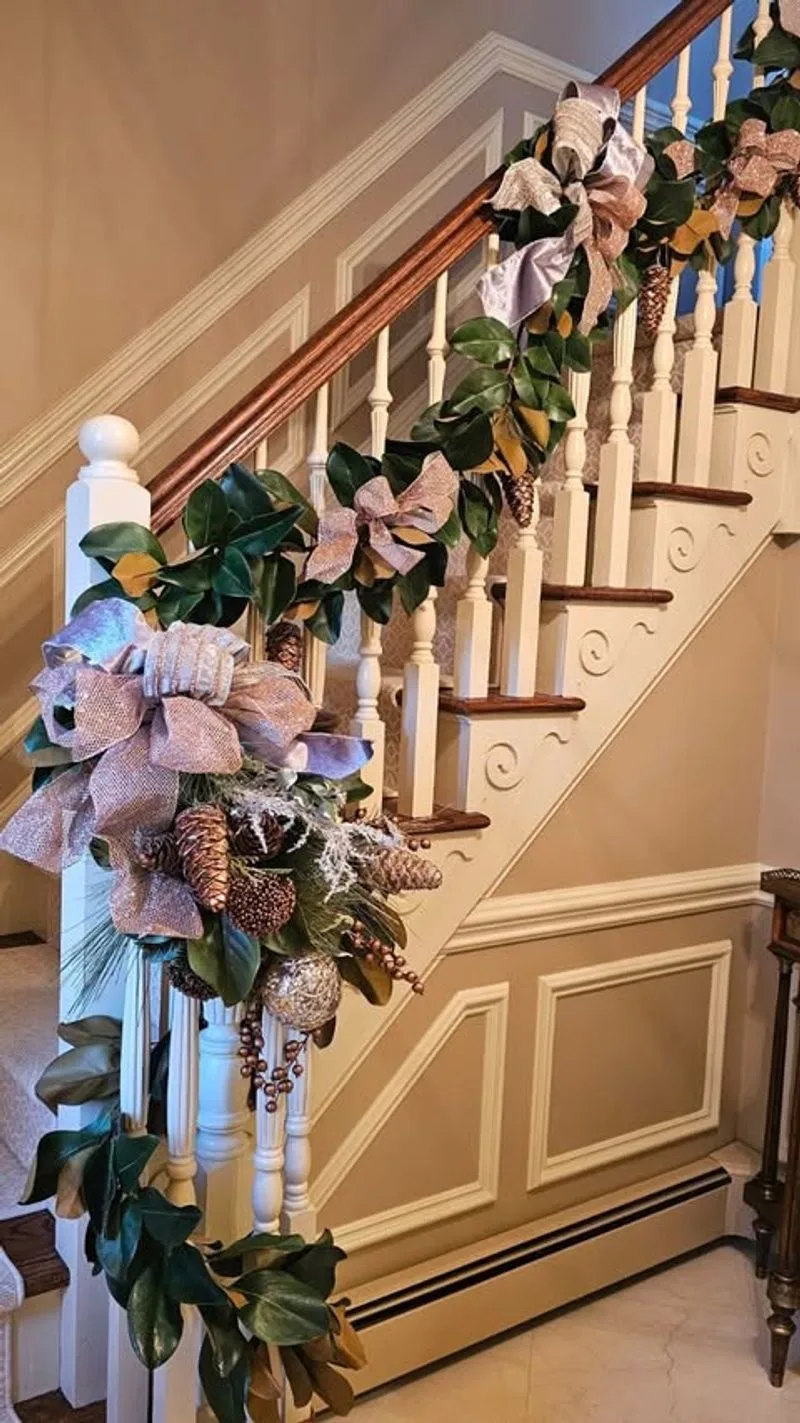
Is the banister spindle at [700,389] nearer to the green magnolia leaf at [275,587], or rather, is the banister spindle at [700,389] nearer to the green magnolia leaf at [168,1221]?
the green magnolia leaf at [275,587]

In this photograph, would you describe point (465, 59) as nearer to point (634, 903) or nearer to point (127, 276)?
point (127, 276)

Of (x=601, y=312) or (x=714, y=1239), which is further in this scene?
(x=714, y=1239)

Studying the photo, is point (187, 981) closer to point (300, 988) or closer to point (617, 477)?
point (300, 988)

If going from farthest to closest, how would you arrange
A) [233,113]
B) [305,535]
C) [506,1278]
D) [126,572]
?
[233,113]
[506,1278]
[305,535]
[126,572]

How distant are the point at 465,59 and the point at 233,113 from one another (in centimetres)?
75


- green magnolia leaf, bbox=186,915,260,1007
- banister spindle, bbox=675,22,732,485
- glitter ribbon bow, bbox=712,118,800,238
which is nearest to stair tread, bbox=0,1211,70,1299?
green magnolia leaf, bbox=186,915,260,1007

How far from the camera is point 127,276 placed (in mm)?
2639

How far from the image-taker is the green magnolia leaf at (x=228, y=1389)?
1.41 m

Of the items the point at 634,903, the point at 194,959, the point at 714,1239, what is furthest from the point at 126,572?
the point at 714,1239

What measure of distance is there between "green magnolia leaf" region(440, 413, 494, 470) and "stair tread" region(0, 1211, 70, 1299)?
4.58 feet

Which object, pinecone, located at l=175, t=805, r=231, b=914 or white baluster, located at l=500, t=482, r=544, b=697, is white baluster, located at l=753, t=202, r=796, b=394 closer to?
white baluster, located at l=500, t=482, r=544, b=697

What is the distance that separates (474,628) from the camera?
1931 millimetres

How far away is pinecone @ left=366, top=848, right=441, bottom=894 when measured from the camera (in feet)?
4.63

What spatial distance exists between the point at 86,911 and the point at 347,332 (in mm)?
967
